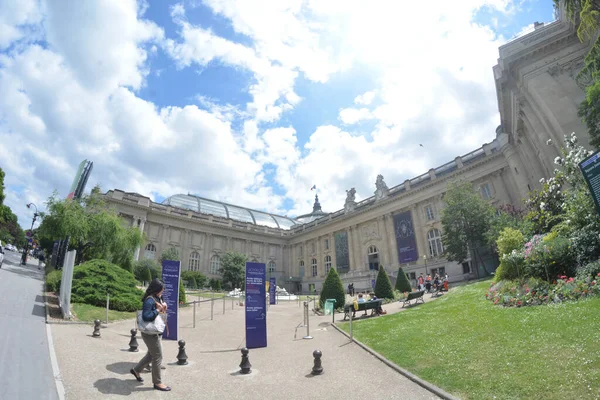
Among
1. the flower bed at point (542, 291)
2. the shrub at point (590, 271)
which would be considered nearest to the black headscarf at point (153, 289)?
the flower bed at point (542, 291)

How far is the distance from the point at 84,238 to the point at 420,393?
25.9 m

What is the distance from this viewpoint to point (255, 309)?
9.90m

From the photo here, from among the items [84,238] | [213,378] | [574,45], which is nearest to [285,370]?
[213,378]

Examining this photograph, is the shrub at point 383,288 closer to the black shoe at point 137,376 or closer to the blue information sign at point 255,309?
the blue information sign at point 255,309

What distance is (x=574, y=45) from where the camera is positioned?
2123 centimetres

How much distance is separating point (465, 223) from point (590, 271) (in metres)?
19.0

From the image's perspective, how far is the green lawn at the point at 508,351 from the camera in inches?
189

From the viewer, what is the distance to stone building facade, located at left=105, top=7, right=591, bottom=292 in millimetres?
21641

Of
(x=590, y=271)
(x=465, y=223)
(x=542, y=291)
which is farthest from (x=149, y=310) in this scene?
(x=465, y=223)

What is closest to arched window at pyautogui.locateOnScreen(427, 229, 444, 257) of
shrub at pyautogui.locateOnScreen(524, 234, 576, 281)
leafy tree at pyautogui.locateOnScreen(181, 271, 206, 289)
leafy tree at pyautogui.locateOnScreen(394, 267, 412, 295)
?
leafy tree at pyautogui.locateOnScreen(394, 267, 412, 295)

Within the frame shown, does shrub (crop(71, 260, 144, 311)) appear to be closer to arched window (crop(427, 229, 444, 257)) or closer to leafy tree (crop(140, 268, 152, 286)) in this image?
leafy tree (crop(140, 268, 152, 286))

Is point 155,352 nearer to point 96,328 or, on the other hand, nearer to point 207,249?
point 96,328

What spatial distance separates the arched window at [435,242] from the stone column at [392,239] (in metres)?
5.11

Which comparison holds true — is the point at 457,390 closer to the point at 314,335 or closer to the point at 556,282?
the point at 314,335
